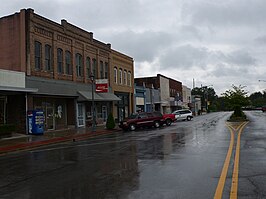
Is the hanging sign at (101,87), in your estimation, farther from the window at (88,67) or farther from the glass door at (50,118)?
the glass door at (50,118)

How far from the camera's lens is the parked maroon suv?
29.3 m

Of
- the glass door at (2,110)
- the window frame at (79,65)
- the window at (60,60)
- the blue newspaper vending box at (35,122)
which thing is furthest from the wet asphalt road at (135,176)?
the window frame at (79,65)

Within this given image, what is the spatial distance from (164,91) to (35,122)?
4291cm

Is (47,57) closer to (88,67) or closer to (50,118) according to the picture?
(50,118)

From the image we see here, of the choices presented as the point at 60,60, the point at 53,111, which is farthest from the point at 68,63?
the point at 53,111

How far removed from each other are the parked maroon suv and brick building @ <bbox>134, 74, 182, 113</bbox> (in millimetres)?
21870

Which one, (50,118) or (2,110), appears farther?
(50,118)

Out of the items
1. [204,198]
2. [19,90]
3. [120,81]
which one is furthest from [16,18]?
[204,198]

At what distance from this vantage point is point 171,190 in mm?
6547

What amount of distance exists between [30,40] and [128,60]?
795 inches

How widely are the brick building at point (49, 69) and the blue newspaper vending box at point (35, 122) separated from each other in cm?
65

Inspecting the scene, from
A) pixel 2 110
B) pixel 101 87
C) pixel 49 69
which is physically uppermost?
pixel 49 69

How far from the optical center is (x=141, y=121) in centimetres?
3003

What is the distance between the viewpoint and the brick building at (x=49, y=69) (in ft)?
79.3
